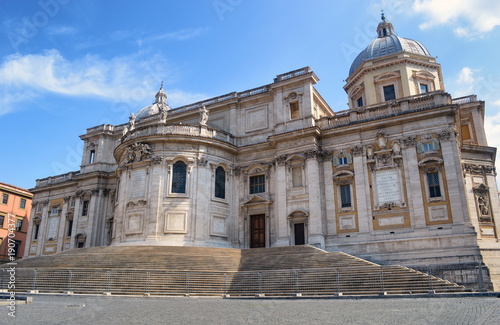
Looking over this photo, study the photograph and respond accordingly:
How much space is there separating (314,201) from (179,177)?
988 cm

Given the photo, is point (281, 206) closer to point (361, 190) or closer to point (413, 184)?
point (361, 190)

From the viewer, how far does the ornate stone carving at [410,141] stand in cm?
2471

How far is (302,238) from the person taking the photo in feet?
87.0

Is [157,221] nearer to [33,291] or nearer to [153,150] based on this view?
[153,150]

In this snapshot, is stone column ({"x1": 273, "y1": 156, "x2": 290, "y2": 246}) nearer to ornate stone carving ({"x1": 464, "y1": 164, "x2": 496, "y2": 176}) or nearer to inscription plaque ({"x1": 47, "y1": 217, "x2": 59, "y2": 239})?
ornate stone carving ({"x1": 464, "y1": 164, "x2": 496, "y2": 176})

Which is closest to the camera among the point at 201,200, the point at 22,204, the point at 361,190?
the point at 361,190

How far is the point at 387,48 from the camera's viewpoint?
35719mm

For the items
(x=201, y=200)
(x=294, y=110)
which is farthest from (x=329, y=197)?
(x=201, y=200)

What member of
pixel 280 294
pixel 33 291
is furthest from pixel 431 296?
pixel 33 291

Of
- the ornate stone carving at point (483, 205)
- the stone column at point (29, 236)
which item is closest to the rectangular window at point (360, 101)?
the ornate stone carving at point (483, 205)

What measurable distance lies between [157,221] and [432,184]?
18057 millimetres

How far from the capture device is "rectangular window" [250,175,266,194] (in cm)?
2936

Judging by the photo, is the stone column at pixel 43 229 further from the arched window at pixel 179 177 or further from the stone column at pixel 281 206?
the stone column at pixel 281 206

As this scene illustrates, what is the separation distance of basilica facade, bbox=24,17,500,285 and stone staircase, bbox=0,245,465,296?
14.8 feet
